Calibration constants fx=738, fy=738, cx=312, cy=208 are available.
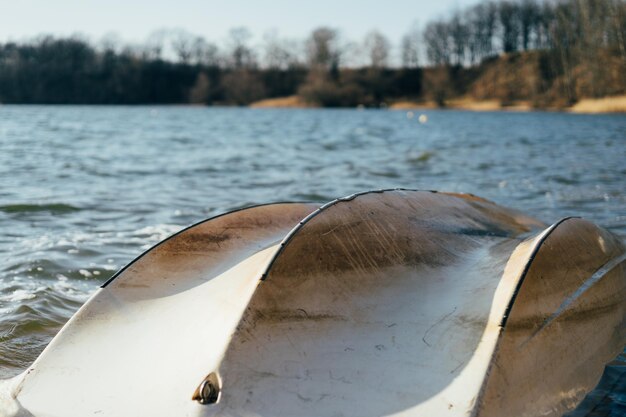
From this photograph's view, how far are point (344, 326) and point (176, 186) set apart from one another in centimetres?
849

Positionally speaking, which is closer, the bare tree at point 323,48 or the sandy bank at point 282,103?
the sandy bank at point 282,103

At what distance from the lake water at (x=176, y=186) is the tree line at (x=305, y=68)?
5735 centimetres

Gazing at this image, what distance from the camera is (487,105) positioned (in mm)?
70562

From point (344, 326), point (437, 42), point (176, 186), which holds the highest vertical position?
point (437, 42)

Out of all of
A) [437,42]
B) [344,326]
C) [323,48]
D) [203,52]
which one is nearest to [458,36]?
[437,42]

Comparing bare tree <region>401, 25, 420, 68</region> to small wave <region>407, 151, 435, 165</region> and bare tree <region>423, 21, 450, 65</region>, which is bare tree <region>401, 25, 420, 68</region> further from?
small wave <region>407, 151, 435, 165</region>

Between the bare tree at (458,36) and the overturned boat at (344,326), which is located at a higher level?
the bare tree at (458,36)

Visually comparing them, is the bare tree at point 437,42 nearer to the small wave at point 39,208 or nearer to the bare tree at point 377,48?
the bare tree at point 377,48

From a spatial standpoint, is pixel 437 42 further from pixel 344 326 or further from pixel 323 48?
pixel 344 326

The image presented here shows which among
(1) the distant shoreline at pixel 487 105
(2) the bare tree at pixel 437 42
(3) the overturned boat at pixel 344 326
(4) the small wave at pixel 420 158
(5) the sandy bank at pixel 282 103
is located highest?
(2) the bare tree at pixel 437 42

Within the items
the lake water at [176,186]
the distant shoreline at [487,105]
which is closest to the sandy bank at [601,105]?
the distant shoreline at [487,105]

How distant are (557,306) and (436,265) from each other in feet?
1.78

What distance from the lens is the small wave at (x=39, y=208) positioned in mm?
8602

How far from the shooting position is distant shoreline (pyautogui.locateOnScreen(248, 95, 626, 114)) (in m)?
47.3
